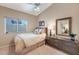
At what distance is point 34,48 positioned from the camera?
2197mm

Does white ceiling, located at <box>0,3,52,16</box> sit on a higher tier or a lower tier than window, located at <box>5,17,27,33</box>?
higher

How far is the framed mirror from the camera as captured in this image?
214 cm

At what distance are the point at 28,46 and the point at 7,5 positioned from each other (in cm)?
91

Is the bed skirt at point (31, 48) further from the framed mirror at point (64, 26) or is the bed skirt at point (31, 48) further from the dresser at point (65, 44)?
the framed mirror at point (64, 26)

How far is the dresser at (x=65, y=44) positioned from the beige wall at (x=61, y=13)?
0.24 meters

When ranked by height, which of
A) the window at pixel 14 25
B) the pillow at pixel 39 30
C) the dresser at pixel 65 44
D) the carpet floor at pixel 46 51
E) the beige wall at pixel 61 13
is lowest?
the carpet floor at pixel 46 51

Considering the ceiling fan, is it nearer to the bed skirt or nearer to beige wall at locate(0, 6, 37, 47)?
beige wall at locate(0, 6, 37, 47)

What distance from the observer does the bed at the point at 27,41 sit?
214cm

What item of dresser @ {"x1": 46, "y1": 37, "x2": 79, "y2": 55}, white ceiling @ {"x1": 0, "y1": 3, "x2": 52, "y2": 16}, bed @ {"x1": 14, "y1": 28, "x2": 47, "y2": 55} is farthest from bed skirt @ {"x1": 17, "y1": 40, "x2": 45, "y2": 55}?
white ceiling @ {"x1": 0, "y1": 3, "x2": 52, "y2": 16}

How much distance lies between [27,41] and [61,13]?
35.4 inches

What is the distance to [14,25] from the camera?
2193 mm

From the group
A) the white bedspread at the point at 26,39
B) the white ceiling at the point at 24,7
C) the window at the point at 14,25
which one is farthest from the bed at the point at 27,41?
the white ceiling at the point at 24,7

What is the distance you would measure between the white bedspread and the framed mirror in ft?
1.09
